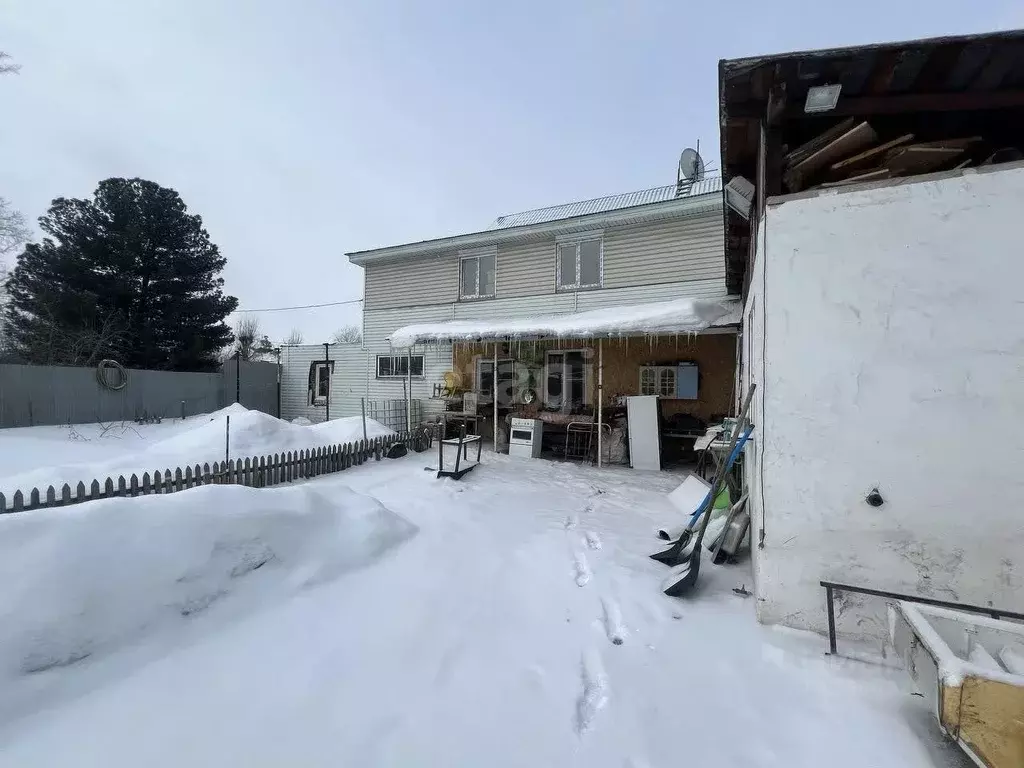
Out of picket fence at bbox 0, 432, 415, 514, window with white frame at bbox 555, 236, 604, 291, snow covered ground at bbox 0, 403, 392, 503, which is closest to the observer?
picket fence at bbox 0, 432, 415, 514

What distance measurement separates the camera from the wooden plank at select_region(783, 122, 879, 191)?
2.93 meters

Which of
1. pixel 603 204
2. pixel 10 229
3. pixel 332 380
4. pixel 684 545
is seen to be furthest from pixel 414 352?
pixel 10 229

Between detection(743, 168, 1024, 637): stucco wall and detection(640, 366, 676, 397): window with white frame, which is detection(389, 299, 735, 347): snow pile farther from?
detection(743, 168, 1024, 637): stucco wall

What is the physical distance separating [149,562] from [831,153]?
555cm

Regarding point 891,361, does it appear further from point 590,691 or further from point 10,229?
point 10,229

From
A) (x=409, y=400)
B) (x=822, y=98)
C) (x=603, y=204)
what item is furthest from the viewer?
(x=603, y=204)

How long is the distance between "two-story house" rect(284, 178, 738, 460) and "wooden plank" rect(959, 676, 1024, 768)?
682 cm

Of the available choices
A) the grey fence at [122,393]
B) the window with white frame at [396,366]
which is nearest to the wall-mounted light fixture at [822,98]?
the window with white frame at [396,366]

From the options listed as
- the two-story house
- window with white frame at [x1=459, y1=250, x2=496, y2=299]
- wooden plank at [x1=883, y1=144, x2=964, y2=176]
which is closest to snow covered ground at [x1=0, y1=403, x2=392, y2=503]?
the two-story house

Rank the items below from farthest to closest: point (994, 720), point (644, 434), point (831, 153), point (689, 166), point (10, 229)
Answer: point (10, 229)
point (689, 166)
point (644, 434)
point (831, 153)
point (994, 720)

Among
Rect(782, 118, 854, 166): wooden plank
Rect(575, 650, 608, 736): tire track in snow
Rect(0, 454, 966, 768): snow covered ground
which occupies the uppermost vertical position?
Rect(782, 118, 854, 166): wooden plank

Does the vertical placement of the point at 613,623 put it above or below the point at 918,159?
below

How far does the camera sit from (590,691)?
231 centimetres

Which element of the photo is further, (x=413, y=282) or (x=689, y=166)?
(x=413, y=282)
